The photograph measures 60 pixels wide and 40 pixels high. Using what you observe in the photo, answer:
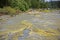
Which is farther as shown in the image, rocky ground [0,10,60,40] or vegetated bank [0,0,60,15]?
vegetated bank [0,0,60,15]

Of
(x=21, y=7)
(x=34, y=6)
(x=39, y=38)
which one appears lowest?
(x=34, y=6)

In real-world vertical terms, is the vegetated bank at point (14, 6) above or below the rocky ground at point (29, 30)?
below

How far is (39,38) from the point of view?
963cm

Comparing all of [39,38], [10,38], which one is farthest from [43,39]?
[10,38]

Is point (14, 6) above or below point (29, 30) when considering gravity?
below

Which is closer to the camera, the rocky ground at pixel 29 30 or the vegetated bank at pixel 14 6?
the rocky ground at pixel 29 30

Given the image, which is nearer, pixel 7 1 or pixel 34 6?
pixel 7 1

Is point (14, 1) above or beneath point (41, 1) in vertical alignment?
above

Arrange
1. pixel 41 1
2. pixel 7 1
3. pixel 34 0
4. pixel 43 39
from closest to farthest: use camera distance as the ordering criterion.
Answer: pixel 43 39
pixel 7 1
pixel 34 0
pixel 41 1

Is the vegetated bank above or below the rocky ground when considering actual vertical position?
below

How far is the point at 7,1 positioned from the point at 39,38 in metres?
23.2

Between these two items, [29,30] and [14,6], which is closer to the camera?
[29,30]

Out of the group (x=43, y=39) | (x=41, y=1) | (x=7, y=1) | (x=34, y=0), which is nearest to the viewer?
(x=43, y=39)

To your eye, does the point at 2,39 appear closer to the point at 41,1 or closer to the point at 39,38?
the point at 39,38
